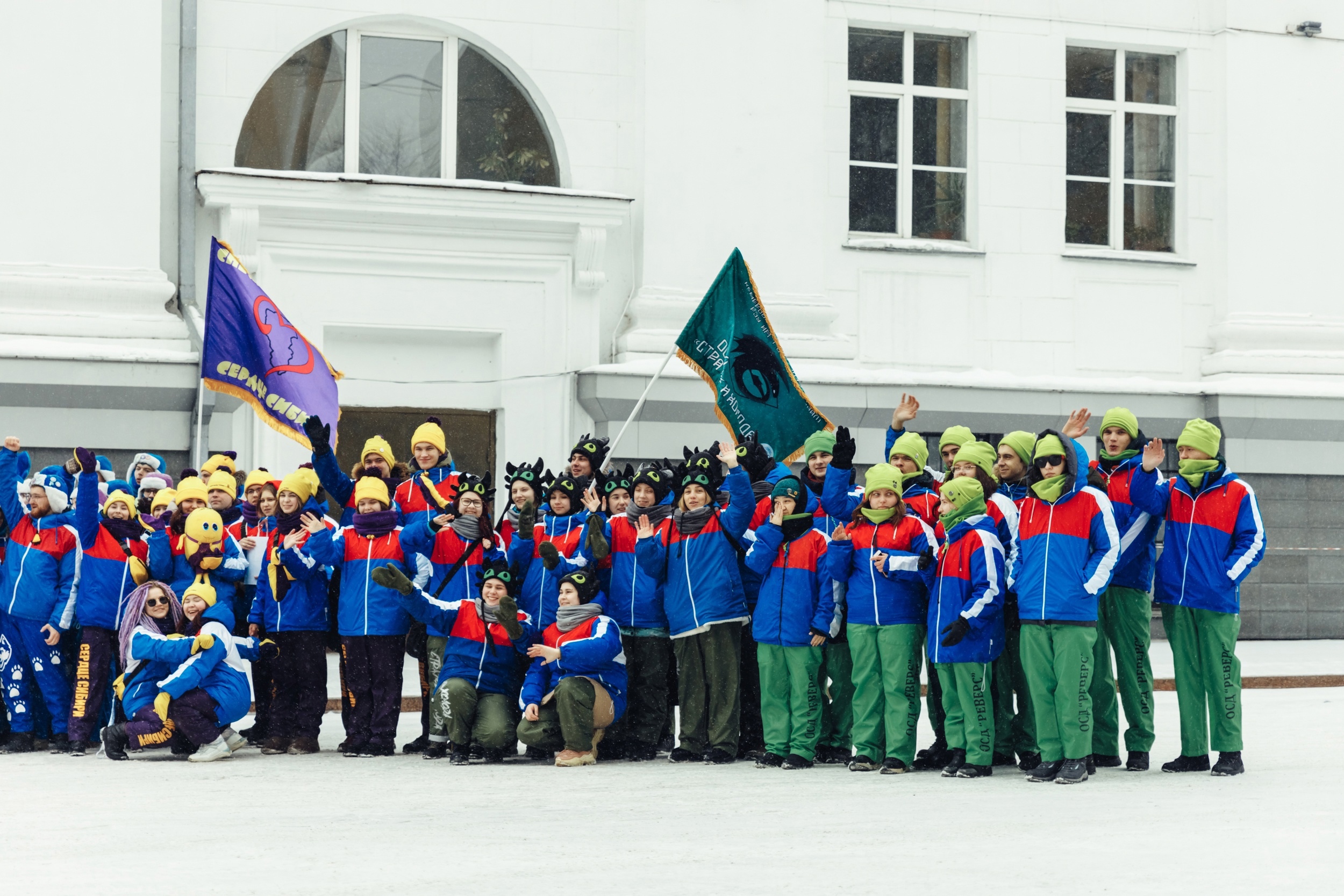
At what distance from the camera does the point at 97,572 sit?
10430 mm

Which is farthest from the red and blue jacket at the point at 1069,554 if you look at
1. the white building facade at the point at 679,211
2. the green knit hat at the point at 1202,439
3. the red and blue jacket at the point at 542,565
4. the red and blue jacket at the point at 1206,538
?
the white building facade at the point at 679,211

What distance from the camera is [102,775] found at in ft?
30.2

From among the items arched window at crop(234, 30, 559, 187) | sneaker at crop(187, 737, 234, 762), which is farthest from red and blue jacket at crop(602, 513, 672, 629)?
arched window at crop(234, 30, 559, 187)

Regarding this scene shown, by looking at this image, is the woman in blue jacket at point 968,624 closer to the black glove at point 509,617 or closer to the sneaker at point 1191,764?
the sneaker at point 1191,764

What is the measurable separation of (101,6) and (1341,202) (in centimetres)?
1209

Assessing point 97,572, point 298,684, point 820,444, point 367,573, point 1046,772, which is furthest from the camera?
point 820,444

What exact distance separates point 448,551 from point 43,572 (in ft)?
7.89

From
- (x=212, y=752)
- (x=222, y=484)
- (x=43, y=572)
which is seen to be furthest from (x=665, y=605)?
(x=43, y=572)

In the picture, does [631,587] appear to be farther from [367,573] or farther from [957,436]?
[957,436]

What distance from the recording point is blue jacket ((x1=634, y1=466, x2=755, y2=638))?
9.91 metres

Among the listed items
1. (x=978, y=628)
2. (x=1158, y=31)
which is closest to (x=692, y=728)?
(x=978, y=628)

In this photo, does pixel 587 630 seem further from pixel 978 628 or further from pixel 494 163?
pixel 494 163

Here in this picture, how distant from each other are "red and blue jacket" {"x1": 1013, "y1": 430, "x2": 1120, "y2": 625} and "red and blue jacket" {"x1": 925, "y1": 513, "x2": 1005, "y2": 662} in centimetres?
15

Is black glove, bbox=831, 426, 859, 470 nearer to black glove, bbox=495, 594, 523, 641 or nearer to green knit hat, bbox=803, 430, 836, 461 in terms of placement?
green knit hat, bbox=803, 430, 836, 461
